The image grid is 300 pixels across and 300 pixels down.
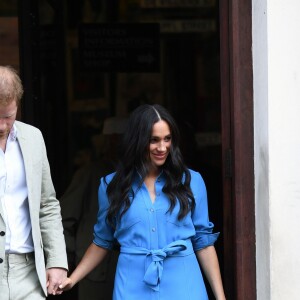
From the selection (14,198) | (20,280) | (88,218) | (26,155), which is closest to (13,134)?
(26,155)

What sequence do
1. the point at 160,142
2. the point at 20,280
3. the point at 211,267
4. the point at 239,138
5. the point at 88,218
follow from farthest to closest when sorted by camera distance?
1. the point at 88,218
2. the point at 239,138
3. the point at 211,267
4. the point at 160,142
5. the point at 20,280

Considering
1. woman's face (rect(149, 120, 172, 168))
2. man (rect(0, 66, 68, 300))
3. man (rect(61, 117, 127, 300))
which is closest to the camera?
man (rect(0, 66, 68, 300))

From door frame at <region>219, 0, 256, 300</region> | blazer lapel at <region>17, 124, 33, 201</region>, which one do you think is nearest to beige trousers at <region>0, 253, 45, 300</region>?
blazer lapel at <region>17, 124, 33, 201</region>

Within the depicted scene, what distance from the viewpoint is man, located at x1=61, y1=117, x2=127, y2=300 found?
5.11 metres

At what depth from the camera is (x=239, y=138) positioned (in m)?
4.11

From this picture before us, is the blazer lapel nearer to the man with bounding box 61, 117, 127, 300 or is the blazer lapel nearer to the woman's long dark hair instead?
the woman's long dark hair

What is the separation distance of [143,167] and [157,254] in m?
0.40

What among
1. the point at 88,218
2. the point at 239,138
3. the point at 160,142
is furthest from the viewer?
the point at 88,218

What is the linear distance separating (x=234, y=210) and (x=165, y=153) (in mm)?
504

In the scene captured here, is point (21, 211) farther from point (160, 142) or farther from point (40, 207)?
point (160, 142)

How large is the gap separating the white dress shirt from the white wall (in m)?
1.09

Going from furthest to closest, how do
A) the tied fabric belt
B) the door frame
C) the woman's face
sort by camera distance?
the door frame, the woman's face, the tied fabric belt

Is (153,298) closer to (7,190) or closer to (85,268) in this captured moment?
(85,268)

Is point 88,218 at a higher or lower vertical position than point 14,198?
lower
